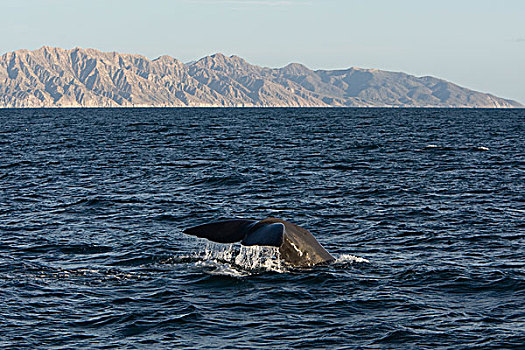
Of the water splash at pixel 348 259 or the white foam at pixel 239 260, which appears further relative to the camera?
the water splash at pixel 348 259

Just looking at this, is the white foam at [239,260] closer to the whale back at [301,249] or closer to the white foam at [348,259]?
the whale back at [301,249]

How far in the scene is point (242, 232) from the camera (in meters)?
12.2

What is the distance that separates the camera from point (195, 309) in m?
11.5

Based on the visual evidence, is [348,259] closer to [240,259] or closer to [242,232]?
[240,259]

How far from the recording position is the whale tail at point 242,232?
11.8 m

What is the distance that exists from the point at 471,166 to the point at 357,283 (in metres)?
23.7

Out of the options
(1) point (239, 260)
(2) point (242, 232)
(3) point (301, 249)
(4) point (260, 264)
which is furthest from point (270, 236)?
(1) point (239, 260)

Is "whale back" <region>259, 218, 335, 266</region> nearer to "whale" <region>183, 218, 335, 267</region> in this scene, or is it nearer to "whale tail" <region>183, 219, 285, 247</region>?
"whale" <region>183, 218, 335, 267</region>

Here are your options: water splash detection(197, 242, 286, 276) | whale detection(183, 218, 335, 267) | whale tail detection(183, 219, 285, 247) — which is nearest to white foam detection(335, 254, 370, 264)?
whale detection(183, 218, 335, 267)

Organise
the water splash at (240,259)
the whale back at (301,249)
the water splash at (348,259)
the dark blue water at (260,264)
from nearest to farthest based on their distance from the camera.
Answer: the dark blue water at (260,264)
the whale back at (301,249)
the water splash at (240,259)
the water splash at (348,259)

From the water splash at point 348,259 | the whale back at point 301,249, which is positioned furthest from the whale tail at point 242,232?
the water splash at point 348,259

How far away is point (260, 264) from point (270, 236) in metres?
2.67

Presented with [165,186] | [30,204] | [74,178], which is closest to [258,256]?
[30,204]

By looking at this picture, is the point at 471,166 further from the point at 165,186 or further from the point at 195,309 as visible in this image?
the point at 195,309
